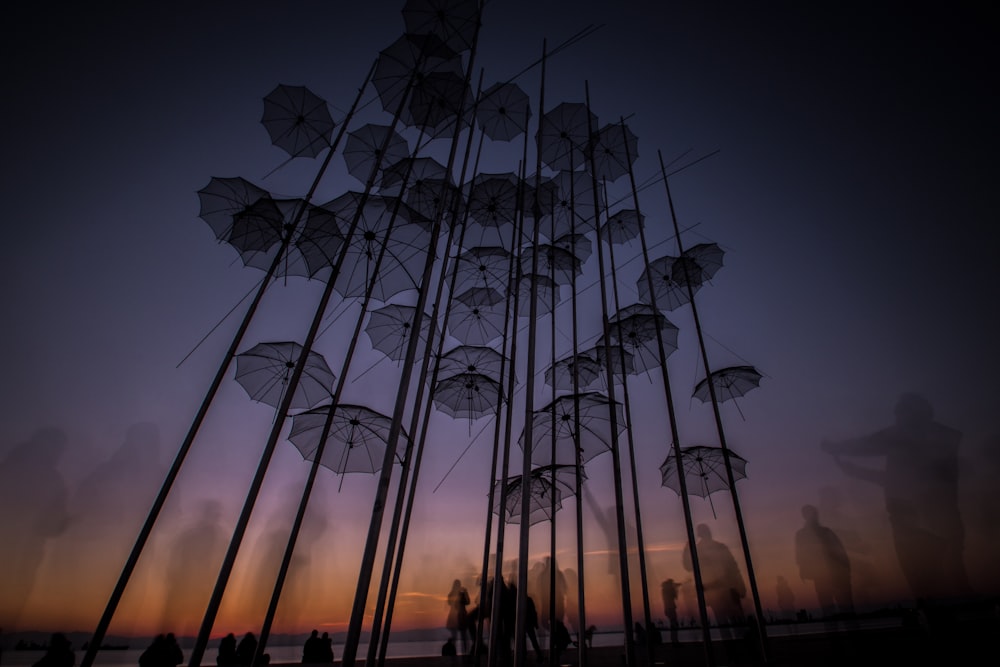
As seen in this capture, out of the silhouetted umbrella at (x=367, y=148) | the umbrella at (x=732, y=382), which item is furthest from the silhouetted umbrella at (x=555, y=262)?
the umbrella at (x=732, y=382)

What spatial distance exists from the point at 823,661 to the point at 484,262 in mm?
9920

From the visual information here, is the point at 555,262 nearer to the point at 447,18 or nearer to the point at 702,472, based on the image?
→ the point at 447,18

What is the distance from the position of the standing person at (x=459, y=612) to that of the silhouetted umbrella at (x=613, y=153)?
12.2 metres

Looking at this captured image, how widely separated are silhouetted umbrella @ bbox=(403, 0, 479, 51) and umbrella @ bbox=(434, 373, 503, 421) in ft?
23.2

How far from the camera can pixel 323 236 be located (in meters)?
8.22

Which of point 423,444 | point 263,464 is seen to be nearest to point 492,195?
point 423,444

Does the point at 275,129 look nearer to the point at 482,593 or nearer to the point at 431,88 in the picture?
the point at 431,88

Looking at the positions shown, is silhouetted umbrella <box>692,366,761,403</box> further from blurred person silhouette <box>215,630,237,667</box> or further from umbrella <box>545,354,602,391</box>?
blurred person silhouette <box>215,630,237,667</box>

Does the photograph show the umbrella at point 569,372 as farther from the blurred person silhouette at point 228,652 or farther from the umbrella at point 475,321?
the blurred person silhouette at point 228,652

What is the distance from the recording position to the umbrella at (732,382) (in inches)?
472

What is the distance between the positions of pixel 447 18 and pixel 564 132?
13.0ft

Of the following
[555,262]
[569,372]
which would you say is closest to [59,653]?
[569,372]

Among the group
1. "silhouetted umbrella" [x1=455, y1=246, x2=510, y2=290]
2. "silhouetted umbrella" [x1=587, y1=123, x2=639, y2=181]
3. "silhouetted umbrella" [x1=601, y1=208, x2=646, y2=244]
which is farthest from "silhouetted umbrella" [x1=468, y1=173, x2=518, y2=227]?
"silhouetted umbrella" [x1=601, y1=208, x2=646, y2=244]

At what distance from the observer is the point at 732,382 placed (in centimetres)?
1245
